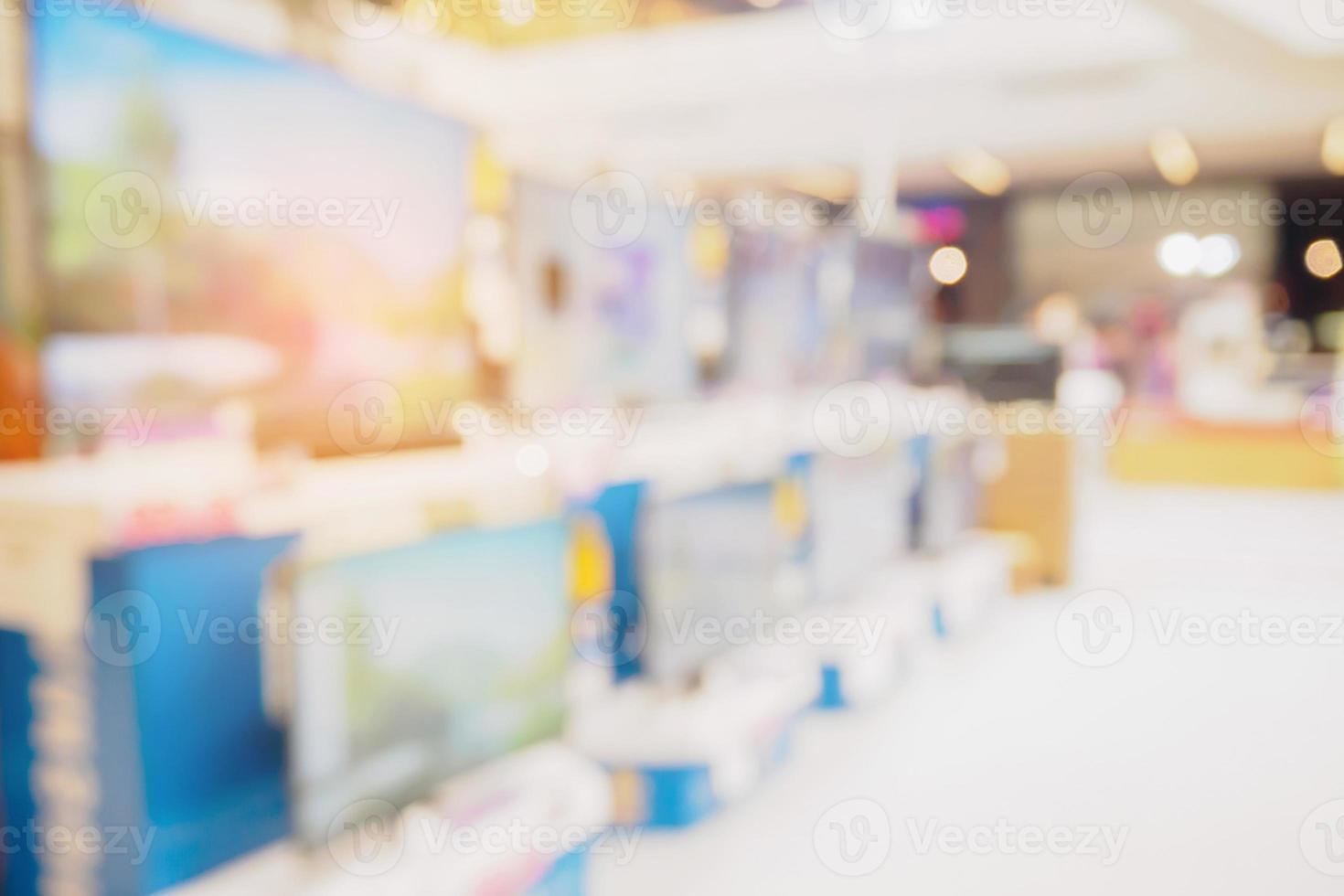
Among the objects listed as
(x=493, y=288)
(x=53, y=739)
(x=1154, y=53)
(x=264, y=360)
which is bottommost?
(x=53, y=739)

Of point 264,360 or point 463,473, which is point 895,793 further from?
point 264,360

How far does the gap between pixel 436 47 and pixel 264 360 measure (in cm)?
399

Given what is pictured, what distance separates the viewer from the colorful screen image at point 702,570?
2.35 metres

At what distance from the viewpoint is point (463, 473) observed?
182 cm

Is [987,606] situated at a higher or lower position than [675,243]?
lower

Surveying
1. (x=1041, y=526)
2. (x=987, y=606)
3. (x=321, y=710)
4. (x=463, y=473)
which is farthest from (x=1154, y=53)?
(x=321, y=710)
